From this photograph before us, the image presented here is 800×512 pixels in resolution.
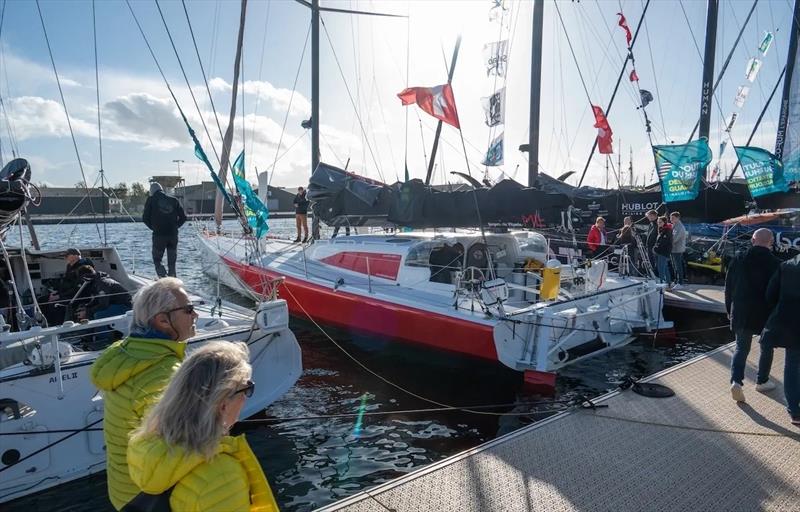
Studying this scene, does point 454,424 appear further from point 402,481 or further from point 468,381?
point 402,481

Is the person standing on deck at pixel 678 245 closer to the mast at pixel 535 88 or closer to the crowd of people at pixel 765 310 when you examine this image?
the mast at pixel 535 88

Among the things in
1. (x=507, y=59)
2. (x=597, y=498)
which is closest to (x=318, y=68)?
(x=507, y=59)

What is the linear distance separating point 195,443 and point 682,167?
12.8 meters

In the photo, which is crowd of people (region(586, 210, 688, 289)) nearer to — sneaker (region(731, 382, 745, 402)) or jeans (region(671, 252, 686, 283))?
jeans (region(671, 252, 686, 283))

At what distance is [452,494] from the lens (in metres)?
3.50

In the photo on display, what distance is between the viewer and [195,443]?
147 centimetres

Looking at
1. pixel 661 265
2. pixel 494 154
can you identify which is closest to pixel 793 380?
pixel 661 265

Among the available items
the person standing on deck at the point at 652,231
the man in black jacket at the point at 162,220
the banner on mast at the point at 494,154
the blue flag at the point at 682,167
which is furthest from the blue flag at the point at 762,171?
the man in black jacket at the point at 162,220

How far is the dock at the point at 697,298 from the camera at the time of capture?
9766 millimetres

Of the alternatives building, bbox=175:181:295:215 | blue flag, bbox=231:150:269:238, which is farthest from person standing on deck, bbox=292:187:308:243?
building, bbox=175:181:295:215

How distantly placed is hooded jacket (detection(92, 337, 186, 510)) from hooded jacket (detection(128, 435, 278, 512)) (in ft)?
1.59

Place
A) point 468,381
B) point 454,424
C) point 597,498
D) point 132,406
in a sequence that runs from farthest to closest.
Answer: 1. point 468,381
2. point 454,424
3. point 597,498
4. point 132,406

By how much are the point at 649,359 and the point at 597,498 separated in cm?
568

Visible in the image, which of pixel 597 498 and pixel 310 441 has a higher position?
pixel 597 498
